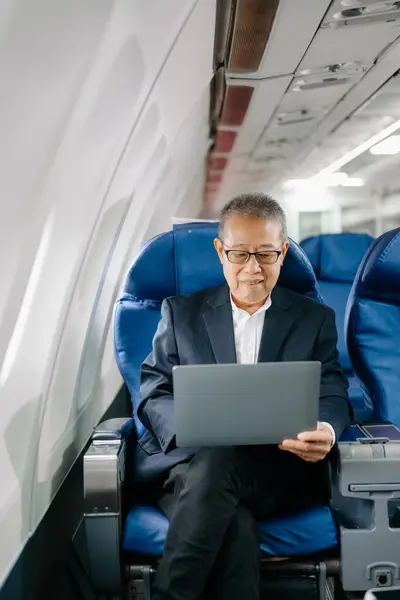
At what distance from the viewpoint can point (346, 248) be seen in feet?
12.7

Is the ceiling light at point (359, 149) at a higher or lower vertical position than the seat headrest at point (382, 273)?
higher

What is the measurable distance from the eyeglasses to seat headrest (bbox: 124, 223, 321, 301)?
0.23 m

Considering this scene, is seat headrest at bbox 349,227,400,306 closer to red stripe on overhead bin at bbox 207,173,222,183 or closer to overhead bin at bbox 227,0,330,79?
overhead bin at bbox 227,0,330,79

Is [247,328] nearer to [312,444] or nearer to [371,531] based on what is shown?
[312,444]

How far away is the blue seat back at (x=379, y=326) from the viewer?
96.3 inches

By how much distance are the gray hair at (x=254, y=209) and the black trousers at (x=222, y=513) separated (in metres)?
0.77

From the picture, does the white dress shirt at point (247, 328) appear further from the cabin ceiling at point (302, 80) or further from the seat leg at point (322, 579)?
the cabin ceiling at point (302, 80)

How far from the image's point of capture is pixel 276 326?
229cm

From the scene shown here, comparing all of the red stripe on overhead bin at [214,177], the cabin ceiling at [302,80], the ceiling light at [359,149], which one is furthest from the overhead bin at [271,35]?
the red stripe on overhead bin at [214,177]

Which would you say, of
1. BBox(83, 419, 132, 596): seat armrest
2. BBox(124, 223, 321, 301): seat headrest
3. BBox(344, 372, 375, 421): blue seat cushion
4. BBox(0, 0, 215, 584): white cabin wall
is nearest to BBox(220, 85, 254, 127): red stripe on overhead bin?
BBox(0, 0, 215, 584): white cabin wall

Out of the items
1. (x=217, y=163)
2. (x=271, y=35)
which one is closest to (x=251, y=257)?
(x=271, y=35)

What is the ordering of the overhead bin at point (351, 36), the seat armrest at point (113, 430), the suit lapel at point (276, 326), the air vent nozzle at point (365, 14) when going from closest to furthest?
the seat armrest at point (113, 430) < the suit lapel at point (276, 326) < the air vent nozzle at point (365, 14) < the overhead bin at point (351, 36)

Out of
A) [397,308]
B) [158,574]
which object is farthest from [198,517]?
[397,308]

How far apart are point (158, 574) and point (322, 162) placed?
7.38 metres
